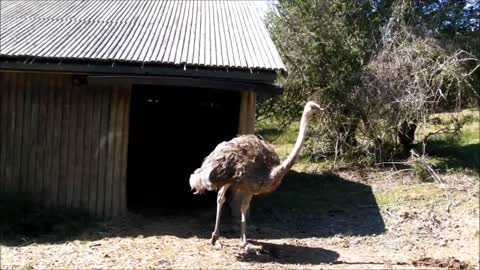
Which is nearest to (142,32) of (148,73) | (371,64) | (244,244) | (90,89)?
(90,89)

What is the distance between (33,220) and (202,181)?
2579 mm

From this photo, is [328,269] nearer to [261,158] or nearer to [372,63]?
[261,158]

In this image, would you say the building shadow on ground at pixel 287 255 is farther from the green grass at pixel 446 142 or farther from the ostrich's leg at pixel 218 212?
the green grass at pixel 446 142

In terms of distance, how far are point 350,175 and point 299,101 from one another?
2.18 meters

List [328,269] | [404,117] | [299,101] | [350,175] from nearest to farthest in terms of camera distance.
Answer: [328,269], [404,117], [350,175], [299,101]

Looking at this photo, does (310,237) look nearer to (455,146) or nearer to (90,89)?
(90,89)

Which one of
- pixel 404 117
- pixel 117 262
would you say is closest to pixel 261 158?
pixel 117 262

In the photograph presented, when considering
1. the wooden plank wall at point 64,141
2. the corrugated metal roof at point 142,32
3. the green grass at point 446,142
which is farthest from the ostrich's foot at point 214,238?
the green grass at point 446,142

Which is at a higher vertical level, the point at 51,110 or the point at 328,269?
the point at 51,110

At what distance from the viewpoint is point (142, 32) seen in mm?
10469

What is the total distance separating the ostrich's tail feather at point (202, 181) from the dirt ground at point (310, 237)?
76 cm

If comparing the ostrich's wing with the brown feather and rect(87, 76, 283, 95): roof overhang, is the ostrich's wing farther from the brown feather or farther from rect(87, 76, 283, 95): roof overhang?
rect(87, 76, 283, 95): roof overhang

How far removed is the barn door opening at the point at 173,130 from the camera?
13492 millimetres

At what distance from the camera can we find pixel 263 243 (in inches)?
325
